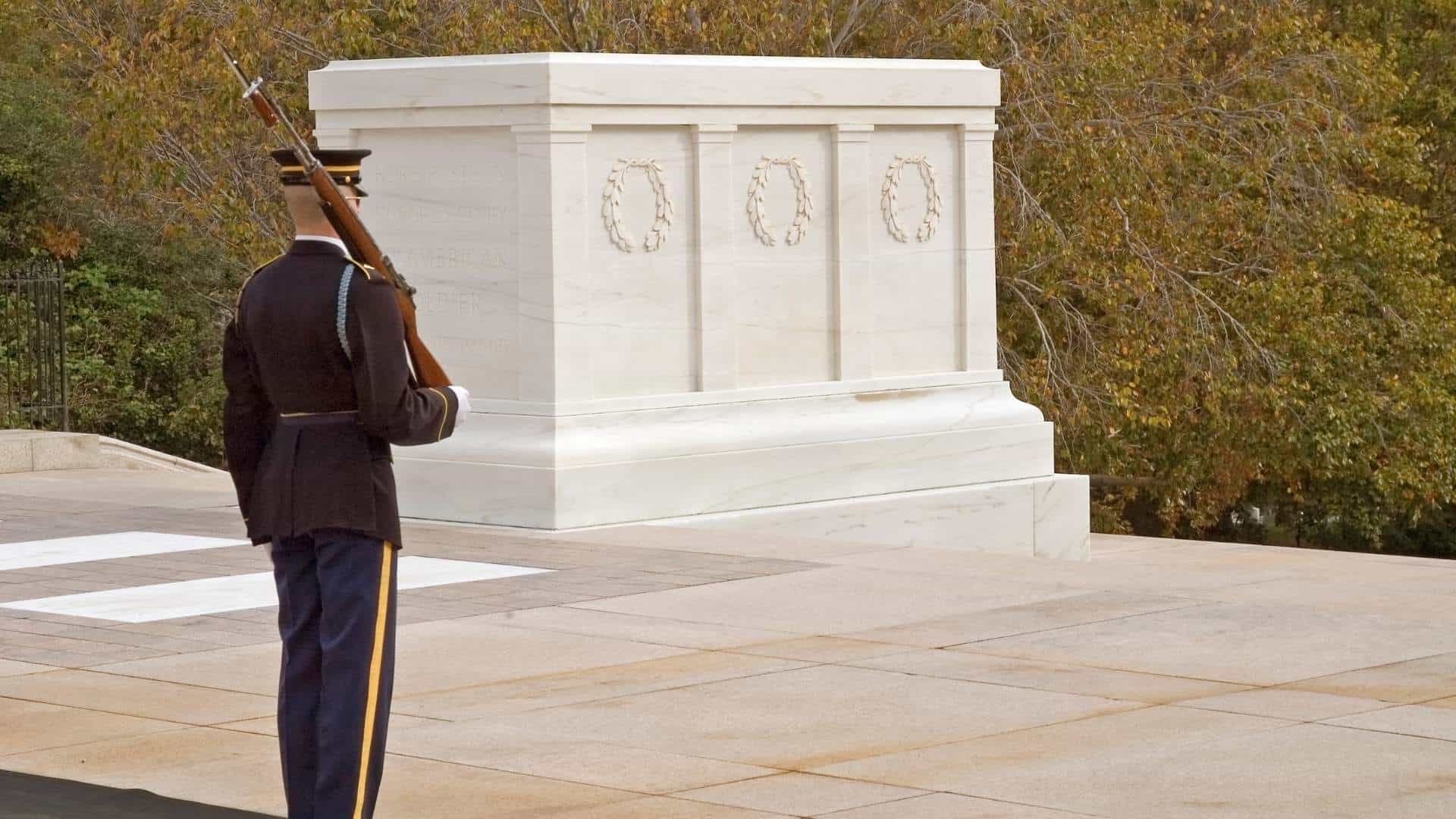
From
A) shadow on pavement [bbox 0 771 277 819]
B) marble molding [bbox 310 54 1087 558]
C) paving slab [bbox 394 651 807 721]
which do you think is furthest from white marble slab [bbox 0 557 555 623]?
shadow on pavement [bbox 0 771 277 819]

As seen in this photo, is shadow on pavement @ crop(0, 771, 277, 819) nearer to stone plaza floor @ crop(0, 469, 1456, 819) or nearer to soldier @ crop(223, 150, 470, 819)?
stone plaza floor @ crop(0, 469, 1456, 819)

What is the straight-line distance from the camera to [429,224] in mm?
13359

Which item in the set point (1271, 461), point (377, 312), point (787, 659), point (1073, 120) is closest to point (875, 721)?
point (787, 659)

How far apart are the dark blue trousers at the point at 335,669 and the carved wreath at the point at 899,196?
9434 mm

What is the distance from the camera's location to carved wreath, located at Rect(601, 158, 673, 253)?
1312 cm

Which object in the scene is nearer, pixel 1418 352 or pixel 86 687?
pixel 86 687

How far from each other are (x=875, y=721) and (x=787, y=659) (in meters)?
1.19

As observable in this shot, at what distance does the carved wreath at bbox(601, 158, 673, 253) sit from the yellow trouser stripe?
775 centimetres

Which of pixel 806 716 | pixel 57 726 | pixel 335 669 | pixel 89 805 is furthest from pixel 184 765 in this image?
pixel 806 716

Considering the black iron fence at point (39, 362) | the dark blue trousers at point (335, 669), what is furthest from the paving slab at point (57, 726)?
the black iron fence at point (39, 362)

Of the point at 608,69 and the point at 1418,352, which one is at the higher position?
the point at 608,69

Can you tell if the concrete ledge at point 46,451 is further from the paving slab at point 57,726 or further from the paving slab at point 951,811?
the paving slab at point 951,811

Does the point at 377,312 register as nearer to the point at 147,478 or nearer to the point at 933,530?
the point at 933,530

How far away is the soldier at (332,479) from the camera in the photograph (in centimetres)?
540
